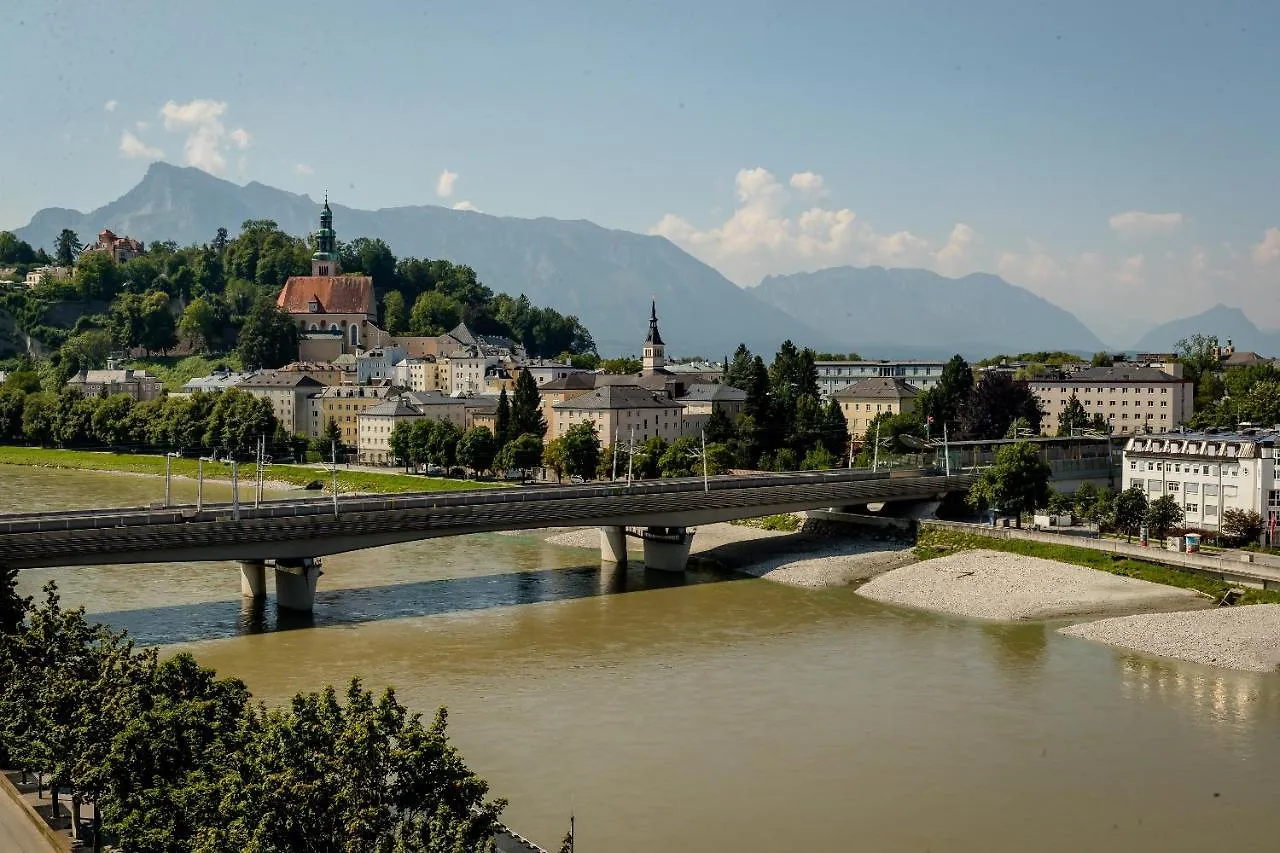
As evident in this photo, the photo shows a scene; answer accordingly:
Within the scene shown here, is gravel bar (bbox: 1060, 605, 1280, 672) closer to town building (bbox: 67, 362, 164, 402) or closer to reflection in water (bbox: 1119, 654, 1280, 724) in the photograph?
reflection in water (bbox: 1119, 654, 1280, 724)

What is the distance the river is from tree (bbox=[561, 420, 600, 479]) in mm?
31508

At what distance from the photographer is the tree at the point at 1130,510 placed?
172 feet

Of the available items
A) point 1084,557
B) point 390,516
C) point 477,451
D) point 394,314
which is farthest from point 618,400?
point 394,314

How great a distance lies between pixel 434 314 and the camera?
5856 inches

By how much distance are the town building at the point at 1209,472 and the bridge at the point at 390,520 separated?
7772mm

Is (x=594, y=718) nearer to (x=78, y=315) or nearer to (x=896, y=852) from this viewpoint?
(x=896, y=852)

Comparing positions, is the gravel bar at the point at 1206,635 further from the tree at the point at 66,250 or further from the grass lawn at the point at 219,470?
the tree at the point at 66,250

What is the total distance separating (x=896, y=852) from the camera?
23.5 metres

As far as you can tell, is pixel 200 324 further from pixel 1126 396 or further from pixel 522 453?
pixel 1126 396

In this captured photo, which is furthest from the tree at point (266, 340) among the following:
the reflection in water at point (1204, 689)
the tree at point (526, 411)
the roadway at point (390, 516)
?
the reflection in water at point (1204, 689)

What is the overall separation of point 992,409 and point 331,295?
261ft

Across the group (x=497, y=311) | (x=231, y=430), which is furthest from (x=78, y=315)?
(x=231, y=430)

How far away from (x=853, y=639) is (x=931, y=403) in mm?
52084

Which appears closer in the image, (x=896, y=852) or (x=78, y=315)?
(x=896, y=852)
